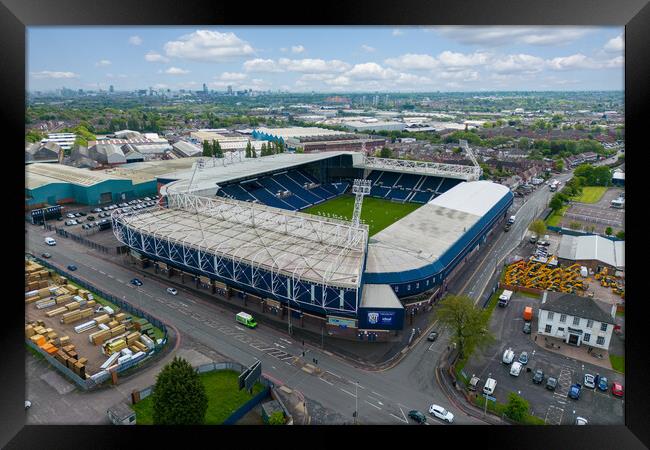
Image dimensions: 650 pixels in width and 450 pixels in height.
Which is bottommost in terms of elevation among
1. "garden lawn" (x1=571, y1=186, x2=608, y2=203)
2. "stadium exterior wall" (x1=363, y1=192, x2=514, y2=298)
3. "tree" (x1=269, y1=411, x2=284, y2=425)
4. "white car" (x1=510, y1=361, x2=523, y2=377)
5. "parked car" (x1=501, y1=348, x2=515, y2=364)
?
"tree" (x1=269, y1=411, x2=284, y2=425)

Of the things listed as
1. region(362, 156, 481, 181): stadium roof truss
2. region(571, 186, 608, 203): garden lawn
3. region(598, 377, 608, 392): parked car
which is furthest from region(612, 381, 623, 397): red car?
region(571, 186, 608, 203): garden lawn

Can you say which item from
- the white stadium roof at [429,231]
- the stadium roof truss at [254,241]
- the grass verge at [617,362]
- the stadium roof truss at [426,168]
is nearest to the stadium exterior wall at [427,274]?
the white stadium roof at [429,231]

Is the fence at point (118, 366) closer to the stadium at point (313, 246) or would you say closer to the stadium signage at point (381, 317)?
the stadium at point (313, 246)

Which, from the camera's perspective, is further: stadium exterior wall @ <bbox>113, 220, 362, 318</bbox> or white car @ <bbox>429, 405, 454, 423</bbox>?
stadium exterior wall @ <bbox>113, 220, 362, 318</bbox>

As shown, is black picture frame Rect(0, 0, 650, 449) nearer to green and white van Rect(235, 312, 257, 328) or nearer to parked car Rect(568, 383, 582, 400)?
parked car Rect(568, 383, 582, 400)
